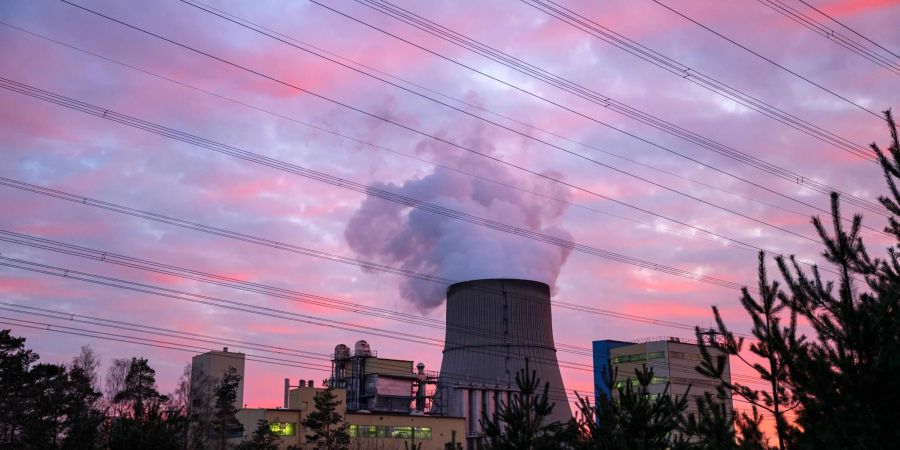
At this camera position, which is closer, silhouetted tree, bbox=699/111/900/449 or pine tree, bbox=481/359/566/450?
silhouetted tree, bbox=699/111/900/449


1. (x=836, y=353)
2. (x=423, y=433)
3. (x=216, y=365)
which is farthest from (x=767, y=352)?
(x=216, y=365)

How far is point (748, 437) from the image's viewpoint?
10844 mm

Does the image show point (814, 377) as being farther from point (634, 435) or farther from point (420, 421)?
point (420, 421)

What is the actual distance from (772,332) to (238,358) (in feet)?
199

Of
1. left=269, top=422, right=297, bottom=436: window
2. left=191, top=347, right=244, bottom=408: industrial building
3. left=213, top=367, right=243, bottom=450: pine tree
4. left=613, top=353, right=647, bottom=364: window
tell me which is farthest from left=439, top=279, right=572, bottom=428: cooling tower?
left=613, top=353, right=647, bottom=364: window

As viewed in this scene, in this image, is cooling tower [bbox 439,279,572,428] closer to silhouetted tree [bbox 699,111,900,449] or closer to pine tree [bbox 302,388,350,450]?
pine tree [bbox 302,388,350,450]

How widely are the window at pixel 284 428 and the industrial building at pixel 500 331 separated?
40.9 feet

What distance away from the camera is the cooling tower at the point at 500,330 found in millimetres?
49656

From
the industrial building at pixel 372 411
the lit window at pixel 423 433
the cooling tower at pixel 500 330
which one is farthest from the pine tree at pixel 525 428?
the lit window at pixel 423 433

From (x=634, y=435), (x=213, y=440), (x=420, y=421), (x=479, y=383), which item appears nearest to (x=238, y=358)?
(x=213, y=440)

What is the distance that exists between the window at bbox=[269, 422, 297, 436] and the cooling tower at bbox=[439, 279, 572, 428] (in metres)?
12.5

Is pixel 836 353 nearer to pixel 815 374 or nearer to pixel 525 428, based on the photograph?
pixel 815 374

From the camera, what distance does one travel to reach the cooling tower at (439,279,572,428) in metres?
49.7

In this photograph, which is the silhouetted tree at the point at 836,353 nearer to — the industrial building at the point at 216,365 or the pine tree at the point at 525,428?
the pine tree at the point at 525,428
